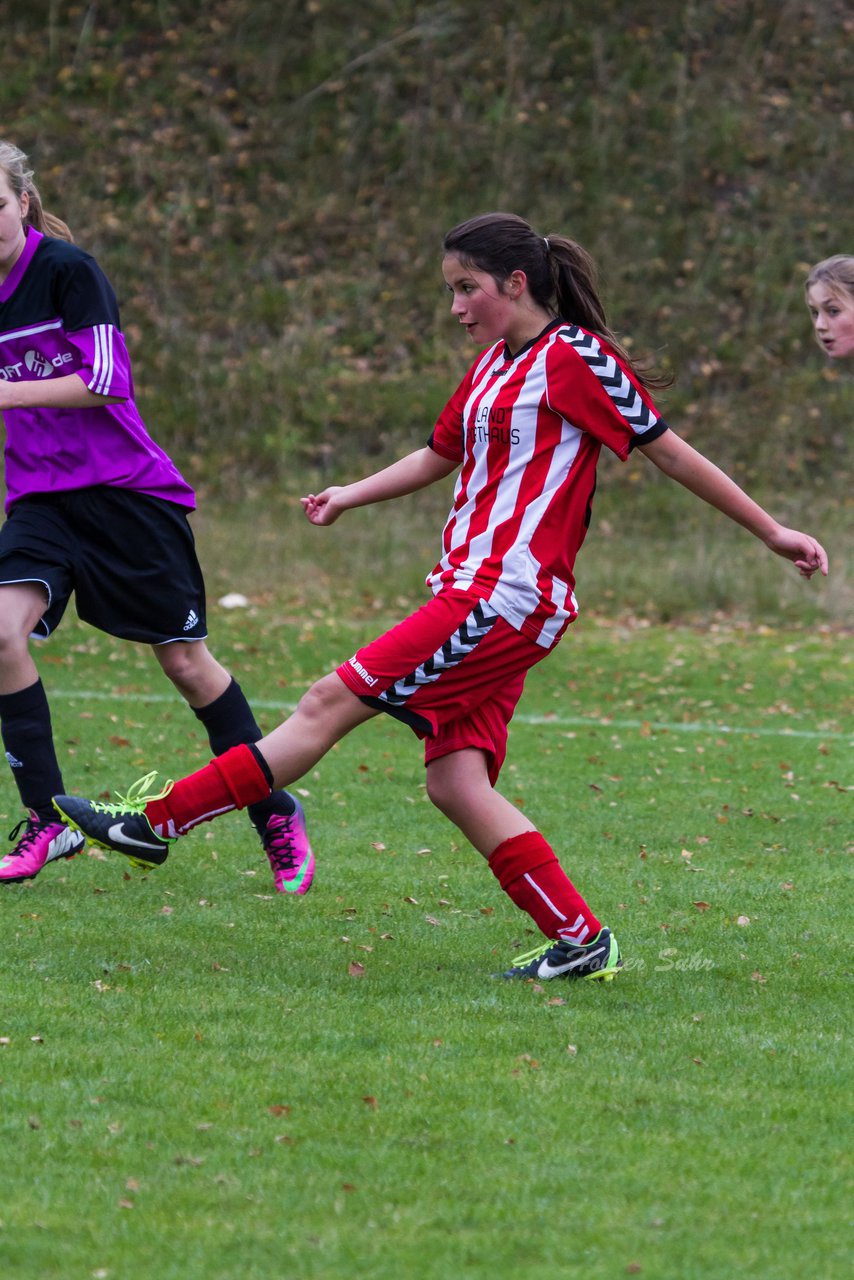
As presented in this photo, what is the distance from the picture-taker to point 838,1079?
12.0ft

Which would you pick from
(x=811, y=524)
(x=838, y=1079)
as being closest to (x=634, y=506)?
(x=811, y=524)

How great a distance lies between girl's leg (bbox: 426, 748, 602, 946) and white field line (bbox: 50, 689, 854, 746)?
5.41 meters

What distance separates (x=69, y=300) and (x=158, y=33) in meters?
19.0

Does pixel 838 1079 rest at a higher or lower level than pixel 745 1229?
lower

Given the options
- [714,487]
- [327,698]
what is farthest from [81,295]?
[714,487]

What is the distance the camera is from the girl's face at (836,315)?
491cm

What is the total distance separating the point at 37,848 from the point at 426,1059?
208 cm

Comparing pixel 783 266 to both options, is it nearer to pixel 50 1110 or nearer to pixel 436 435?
pixel 436 435

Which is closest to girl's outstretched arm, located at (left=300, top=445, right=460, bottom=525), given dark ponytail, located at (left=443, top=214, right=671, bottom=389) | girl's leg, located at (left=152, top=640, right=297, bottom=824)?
dark ponytail, located at (left=443, top=214, right=671, bottom=389)

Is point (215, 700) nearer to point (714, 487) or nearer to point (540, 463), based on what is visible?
point (540, 463)

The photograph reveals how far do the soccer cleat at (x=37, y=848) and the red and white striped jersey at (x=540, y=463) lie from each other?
5.98 ft

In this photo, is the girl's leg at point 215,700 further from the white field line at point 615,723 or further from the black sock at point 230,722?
the white field line at point 615,723

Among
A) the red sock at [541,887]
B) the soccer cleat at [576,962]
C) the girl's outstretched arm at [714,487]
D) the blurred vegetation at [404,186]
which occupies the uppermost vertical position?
the girl's outstretched arm at [714,487]

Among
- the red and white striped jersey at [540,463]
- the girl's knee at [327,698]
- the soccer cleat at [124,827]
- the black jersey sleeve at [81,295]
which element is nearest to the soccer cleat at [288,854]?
the soccer cleat at [124,827]
